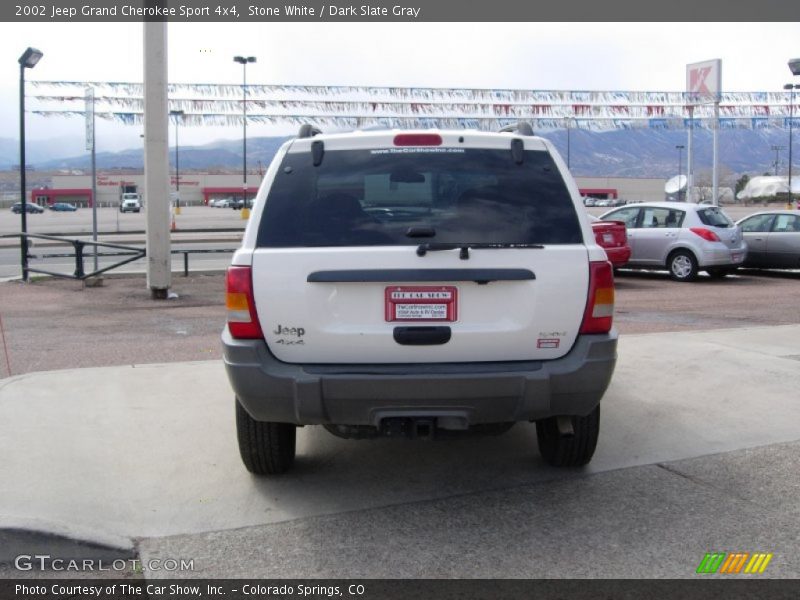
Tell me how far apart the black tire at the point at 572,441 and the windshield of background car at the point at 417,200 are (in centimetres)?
122

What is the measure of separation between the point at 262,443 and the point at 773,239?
1559 cm

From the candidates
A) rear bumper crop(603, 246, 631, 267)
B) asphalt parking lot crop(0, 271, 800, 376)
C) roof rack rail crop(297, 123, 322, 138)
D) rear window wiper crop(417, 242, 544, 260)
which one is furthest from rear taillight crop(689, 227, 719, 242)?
rear window wiper crop(417, 242, 544, 260)

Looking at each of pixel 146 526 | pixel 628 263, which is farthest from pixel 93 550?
pixel 628 263

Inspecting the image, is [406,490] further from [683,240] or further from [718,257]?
[683,240]

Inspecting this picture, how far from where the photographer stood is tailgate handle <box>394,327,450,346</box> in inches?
173

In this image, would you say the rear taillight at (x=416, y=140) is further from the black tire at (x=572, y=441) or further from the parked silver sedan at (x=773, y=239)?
the parked silver sedan at (x=773, y=239)

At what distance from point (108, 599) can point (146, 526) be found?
747 millimetres

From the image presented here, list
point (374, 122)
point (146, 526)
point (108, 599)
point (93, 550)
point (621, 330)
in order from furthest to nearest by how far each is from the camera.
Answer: point (374, 122) → point (621, 330) → point (146, 526) → point (93, 550) → point (108, 599)

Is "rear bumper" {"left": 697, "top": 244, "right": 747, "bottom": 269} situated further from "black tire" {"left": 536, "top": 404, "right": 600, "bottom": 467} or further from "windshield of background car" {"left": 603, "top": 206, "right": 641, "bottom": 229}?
"black tire" {"left": 536, "top": 404, "right": 600, "bottom": 467}

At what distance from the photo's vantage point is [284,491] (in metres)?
5.11

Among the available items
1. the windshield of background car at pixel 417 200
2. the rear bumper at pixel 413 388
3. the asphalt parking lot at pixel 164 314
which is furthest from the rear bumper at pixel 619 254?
the rear bumper at pixel 413 388

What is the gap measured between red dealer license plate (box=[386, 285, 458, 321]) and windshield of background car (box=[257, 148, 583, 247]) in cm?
26

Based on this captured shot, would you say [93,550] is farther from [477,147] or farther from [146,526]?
[477,147]

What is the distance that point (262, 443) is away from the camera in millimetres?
5094
